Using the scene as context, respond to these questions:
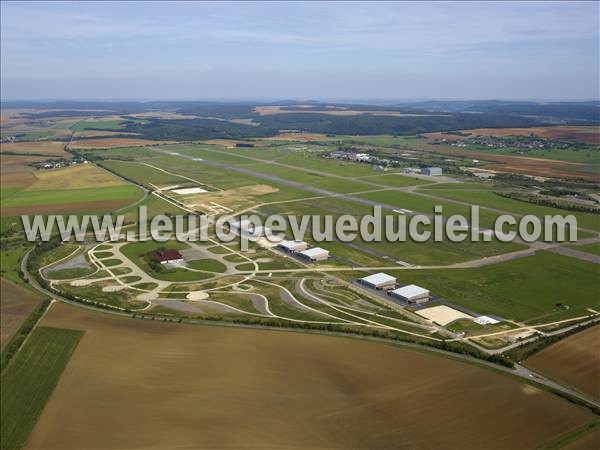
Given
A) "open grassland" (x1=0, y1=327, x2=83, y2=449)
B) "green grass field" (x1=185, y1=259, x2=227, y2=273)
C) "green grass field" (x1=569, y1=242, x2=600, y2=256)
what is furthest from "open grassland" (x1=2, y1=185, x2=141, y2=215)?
"green grass field" (x1=569, y1=242, x2=600, y2=256)

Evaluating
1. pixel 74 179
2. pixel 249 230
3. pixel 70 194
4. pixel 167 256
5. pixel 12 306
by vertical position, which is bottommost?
pixel 12 306

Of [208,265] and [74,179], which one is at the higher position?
[74,179]

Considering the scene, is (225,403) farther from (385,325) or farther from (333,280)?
(333,280)

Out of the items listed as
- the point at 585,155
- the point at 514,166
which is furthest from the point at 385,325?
the point at 585,155

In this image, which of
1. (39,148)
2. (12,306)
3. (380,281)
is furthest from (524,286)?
(39,148)

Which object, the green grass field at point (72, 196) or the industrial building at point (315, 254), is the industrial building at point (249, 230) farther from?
the green grass field at point (72, 196)

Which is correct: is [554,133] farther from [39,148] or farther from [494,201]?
[39,148]
